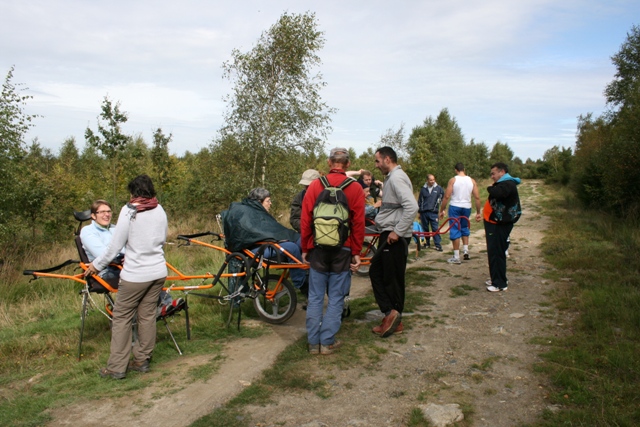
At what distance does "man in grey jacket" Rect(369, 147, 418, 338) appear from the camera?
495 centimetres

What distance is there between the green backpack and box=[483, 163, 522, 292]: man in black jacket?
3.36 meters

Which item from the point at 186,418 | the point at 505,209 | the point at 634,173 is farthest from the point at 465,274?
the point at 634,173

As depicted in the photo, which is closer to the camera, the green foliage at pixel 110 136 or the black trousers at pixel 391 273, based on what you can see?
the black trousers at pixel 391 273

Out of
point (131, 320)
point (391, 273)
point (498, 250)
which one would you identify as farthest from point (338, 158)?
point (498, 250)

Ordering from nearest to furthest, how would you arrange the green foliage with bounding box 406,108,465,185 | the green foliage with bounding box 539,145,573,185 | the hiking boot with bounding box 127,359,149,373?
the hiking boot with bounding box 127,359,149,373 → the green foliage with bounding box 406,108,465,185 → the green foliage with bounding box 539,145,573,185

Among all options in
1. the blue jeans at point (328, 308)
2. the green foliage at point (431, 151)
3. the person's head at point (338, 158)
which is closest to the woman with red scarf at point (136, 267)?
the blue jeans at point (328, 308)

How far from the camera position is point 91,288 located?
4781mm

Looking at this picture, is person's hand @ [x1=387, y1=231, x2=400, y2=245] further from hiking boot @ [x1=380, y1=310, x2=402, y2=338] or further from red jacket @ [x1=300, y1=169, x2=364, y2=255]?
hiking boot @ [x1=380, y1=310, x2=402, y2=338]

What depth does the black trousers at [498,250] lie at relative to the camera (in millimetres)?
6906

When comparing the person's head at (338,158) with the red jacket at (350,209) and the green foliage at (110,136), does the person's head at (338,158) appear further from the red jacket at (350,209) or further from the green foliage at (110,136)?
the green foliage at (110,136)

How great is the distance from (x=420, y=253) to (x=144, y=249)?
7313 millimetres

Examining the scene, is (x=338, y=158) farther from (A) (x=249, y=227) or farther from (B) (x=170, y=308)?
(B) (x=170, y=308)

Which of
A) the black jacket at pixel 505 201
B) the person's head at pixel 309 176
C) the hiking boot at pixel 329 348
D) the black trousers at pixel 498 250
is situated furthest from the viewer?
the black trousers at pixel 498 250

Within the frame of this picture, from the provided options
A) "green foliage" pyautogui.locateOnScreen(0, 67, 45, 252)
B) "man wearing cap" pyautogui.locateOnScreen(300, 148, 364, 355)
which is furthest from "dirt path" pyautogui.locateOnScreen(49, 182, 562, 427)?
"green foliage" pyautogui.locateOnScreen(0, 67, 45, 252)
